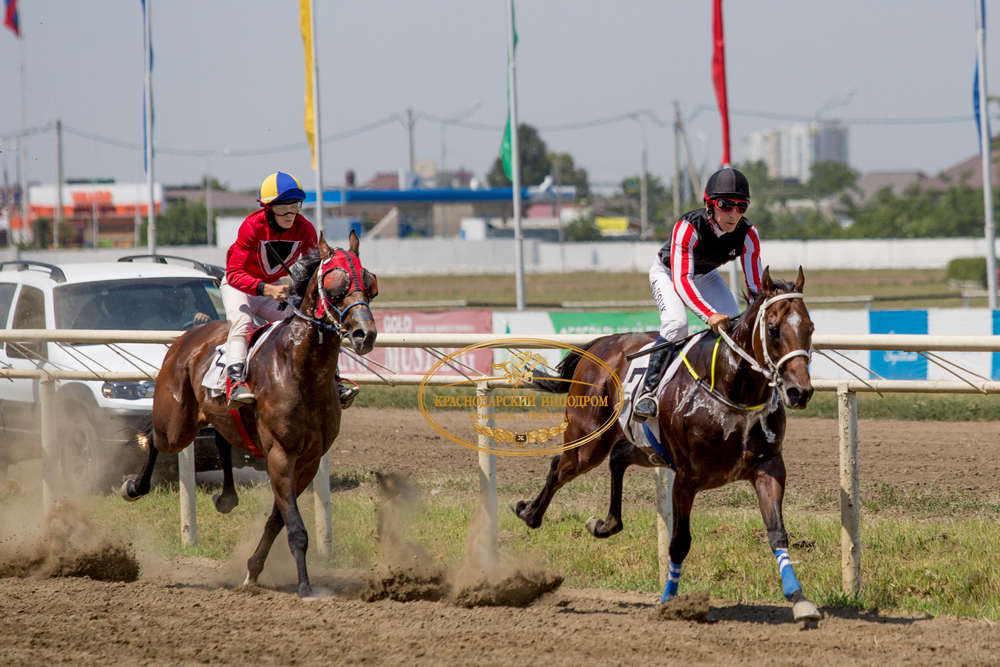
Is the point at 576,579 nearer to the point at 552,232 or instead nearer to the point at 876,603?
the point at 876,603

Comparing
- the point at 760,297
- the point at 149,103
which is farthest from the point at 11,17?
the point at 760,297

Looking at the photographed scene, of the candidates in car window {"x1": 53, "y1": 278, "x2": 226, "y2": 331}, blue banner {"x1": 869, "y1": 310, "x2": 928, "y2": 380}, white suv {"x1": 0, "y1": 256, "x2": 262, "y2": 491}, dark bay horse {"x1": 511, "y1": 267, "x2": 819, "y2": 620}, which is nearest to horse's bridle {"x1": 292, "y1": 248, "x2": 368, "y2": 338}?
dark bay horse {"x1": 511, "y1": 267, "x2": 819, "y2": 620}

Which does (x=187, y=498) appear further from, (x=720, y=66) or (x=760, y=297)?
(x=720, y=66)

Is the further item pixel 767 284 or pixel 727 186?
pixel 727 186

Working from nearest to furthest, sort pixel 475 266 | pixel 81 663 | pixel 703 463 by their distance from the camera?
pixel 81 663 → pixel 703 463 → pixel 475 266

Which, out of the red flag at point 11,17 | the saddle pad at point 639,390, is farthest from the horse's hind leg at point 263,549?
the red flag at point 11,17

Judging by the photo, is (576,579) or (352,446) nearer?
(576,579)

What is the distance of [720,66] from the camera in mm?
17016

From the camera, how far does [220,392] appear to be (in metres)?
6.52

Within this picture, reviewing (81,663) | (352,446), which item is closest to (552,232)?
(352,446)

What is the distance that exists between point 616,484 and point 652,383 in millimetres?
877

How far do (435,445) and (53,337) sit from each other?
3.03 m

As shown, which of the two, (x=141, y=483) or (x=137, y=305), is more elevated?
(x=137, y=305)

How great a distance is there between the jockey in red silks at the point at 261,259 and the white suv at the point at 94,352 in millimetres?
2161
